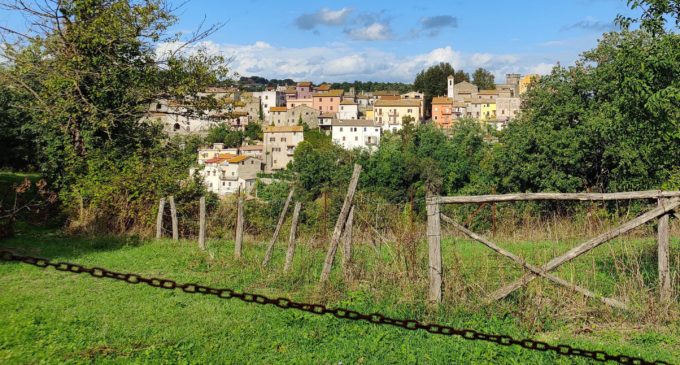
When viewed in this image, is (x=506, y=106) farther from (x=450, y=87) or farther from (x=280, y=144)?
(x=280, y=144)

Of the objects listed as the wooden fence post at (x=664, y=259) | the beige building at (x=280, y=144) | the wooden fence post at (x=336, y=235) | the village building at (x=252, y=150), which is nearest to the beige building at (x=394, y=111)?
the beige building at (x=280, y=144)

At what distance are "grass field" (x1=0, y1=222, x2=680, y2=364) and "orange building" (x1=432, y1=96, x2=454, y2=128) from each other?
10562cm

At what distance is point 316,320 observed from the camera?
6301mm

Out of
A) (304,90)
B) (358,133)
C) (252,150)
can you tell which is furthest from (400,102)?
(252,150)

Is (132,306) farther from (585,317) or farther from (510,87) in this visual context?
(510,87)

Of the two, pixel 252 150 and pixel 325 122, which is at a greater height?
pixel 325 122

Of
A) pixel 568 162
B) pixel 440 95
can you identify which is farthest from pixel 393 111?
pixel 568 162

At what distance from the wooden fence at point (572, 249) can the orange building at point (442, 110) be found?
351ft

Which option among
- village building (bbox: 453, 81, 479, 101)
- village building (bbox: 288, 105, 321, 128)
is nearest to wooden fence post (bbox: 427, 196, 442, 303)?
village building (bbox: 288, 105, 321, 128)

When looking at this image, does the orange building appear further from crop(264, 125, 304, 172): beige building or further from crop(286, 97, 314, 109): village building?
crop(264, 125, 304, 172): beige building

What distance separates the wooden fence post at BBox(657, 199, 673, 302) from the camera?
6.35m

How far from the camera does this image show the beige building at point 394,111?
110 metres

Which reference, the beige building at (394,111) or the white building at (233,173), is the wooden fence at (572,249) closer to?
the white building at (233,173)

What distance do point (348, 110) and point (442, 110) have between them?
1862 cm
